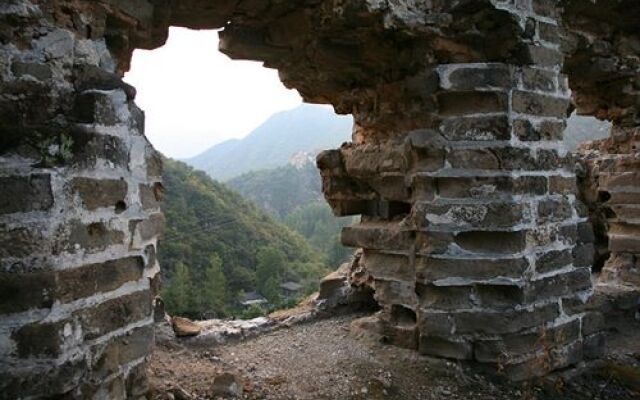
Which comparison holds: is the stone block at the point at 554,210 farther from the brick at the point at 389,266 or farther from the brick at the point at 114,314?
the brick at the point at 114,314

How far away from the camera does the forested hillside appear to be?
17.2 m

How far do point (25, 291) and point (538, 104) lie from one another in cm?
252

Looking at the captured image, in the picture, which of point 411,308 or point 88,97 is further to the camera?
point 411,308

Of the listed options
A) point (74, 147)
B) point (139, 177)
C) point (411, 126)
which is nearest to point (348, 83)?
point (411, 126)

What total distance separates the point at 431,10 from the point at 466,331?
166 cm

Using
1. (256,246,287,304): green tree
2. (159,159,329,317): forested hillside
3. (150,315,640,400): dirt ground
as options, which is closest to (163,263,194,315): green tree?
(159,159,329,317): forested hillside

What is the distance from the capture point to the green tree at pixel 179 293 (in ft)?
49.9

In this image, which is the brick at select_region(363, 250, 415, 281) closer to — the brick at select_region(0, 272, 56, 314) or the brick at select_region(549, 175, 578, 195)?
the brick at select_region(549, 175, 578, 195)

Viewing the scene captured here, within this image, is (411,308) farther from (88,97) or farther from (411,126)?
(88,97)

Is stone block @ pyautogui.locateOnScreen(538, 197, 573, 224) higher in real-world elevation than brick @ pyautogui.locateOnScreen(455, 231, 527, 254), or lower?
higher

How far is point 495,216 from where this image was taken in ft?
8.79

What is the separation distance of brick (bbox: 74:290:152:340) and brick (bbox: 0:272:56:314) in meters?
0.13

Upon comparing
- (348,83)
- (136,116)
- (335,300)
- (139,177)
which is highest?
(348,83)

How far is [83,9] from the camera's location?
1.99 meters
